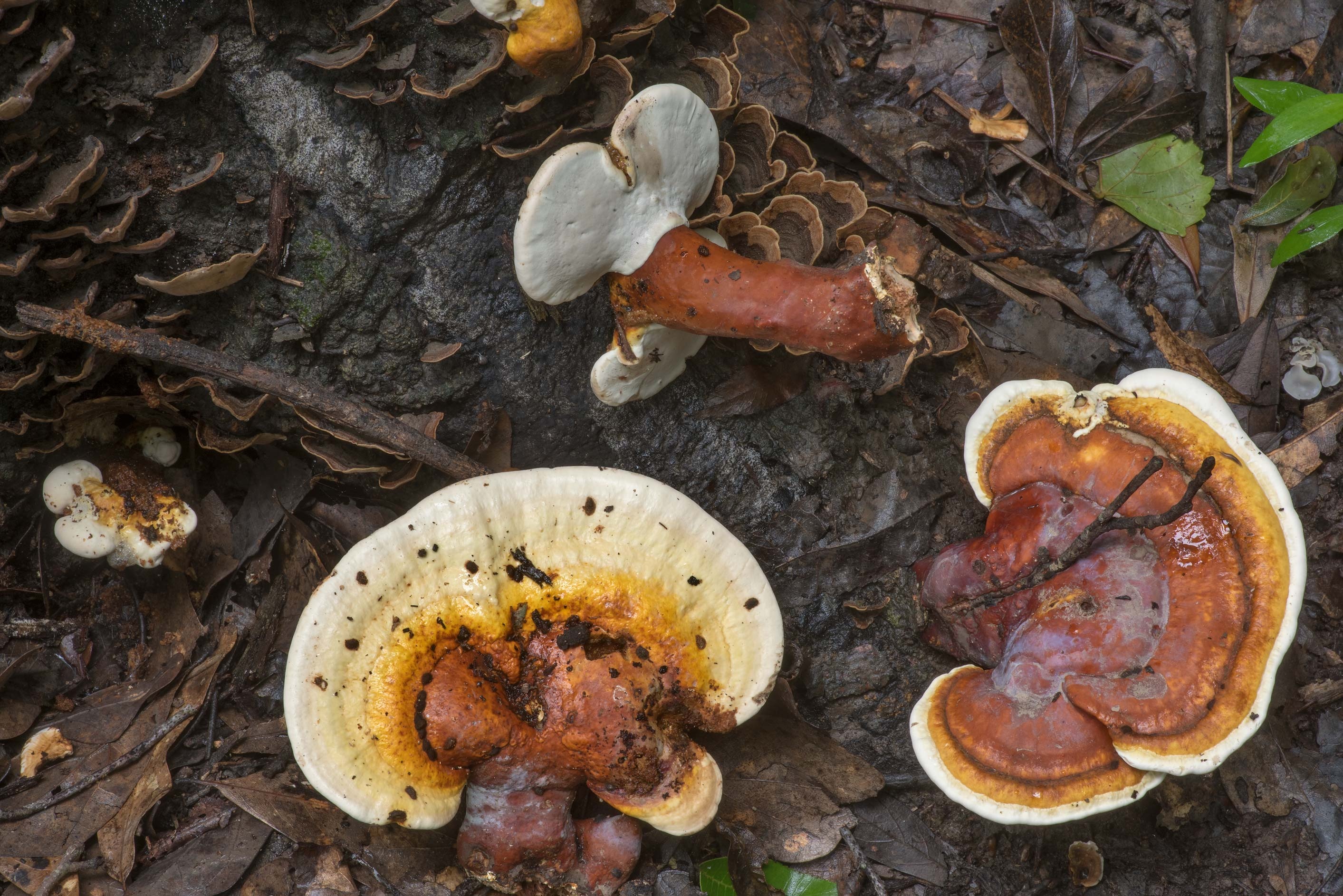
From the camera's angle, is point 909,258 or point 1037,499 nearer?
point 1037,499

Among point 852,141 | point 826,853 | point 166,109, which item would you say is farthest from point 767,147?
point 826,853

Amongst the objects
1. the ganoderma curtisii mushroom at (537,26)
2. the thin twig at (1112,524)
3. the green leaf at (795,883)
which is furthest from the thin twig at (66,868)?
the thin twig at (1112,524)

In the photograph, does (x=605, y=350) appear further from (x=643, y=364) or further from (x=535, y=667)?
(x=535, y=667)

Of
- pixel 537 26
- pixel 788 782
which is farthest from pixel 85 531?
pixel 788 782

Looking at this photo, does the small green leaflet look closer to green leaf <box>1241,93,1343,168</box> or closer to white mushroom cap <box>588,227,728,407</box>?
white mushroom cap <box>588,227,728,407</box>

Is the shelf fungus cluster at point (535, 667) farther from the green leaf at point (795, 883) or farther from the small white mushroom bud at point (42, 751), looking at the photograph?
the small white mushroom bud at point (42, 751)

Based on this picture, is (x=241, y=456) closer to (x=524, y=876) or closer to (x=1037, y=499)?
(x=524, y=876)
